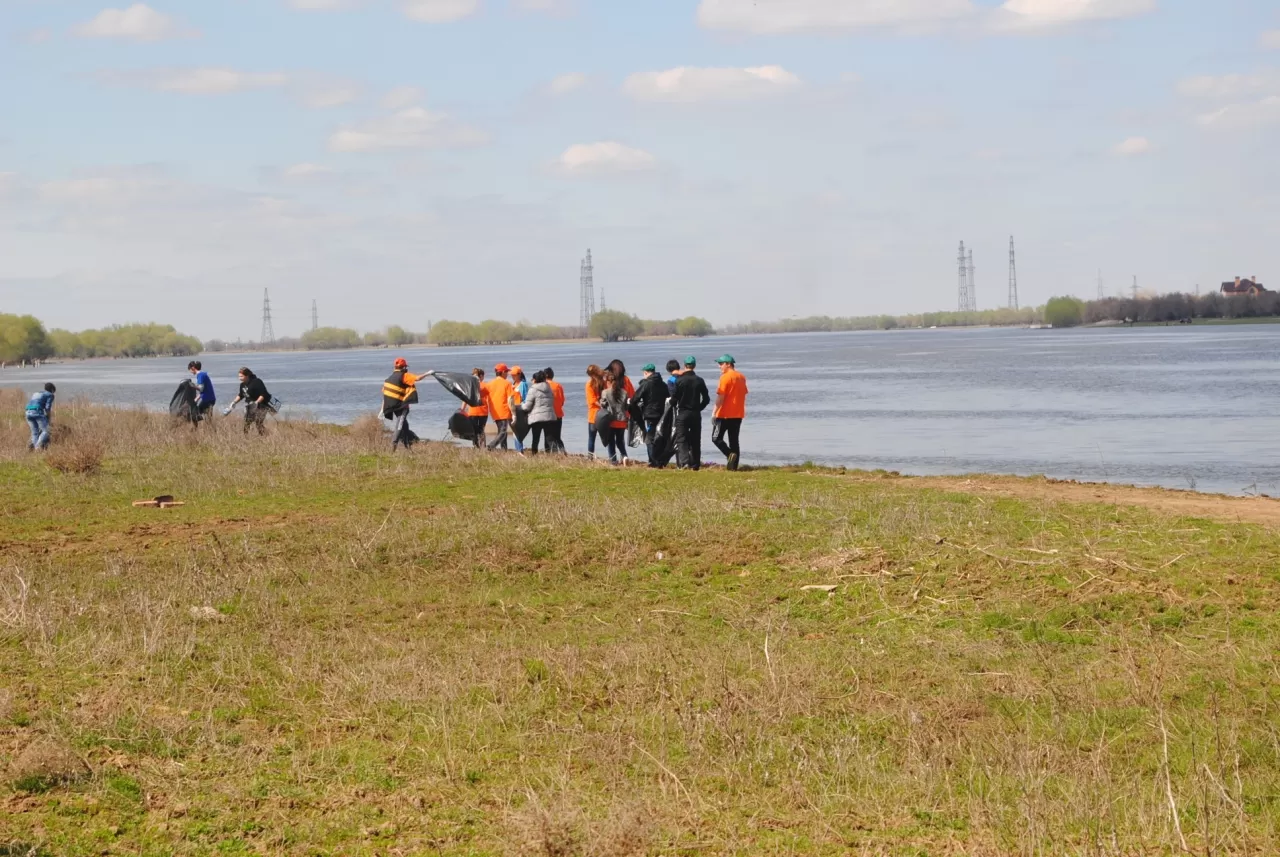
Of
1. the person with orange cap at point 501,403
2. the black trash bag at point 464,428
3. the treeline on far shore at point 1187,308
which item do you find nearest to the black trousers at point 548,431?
the person with orange cap at point 501,403

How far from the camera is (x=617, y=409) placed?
22.5 meters

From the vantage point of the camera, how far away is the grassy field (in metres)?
6.40

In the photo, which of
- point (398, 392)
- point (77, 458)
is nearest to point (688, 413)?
point (398, 392)

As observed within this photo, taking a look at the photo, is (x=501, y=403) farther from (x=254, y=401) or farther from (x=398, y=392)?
(x=254, y=401)

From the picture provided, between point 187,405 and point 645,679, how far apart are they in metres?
20.7

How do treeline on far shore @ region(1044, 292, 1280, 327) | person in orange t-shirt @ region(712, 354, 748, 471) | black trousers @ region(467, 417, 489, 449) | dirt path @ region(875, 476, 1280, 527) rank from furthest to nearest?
treeline on far shore @ region(1044, 292, 1280, 327)
black trousers @ region(467, 417, 489, 449)
person in orange t-shirt @ region(712, 354, 748, 471)
dirt path @ region(875, 476, 1280, 527)

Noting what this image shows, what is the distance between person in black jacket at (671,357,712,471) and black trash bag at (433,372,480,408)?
457cm

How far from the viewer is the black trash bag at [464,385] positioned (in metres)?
24.1

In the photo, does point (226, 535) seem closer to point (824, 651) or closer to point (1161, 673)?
point (824, 651)

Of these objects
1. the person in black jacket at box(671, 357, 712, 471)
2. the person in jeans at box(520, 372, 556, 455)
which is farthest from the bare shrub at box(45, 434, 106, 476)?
the person in black jacket at box(671, 357, 712, 471)

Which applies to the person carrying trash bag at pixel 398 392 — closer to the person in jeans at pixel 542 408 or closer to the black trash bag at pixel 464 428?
the black trash bag at pixel 464 428

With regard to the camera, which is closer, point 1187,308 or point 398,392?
point 398,392

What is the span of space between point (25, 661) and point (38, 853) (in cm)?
381

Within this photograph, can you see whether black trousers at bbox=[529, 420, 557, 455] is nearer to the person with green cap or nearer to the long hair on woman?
the long hair on woman
